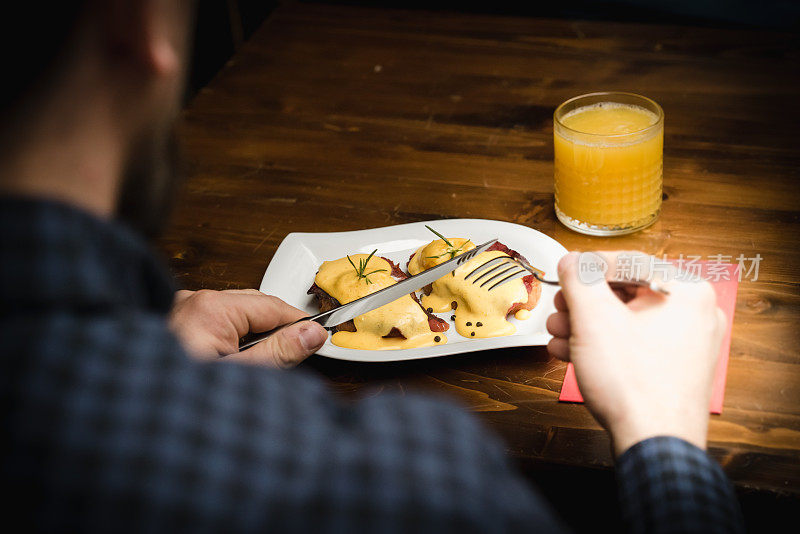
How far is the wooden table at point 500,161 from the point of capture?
3.63ft

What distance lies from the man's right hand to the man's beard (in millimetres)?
517

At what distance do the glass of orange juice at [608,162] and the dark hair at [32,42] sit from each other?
1.01m

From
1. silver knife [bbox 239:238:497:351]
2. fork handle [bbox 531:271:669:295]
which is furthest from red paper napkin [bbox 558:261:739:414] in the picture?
silver knife [bbox 239:238:497:351]

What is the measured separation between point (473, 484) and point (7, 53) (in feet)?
1.26

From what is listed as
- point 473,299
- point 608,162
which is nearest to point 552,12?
point 608,162

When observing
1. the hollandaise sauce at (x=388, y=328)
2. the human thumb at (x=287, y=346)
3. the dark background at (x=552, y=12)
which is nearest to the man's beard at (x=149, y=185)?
the human thumb at (x=287, y=346)

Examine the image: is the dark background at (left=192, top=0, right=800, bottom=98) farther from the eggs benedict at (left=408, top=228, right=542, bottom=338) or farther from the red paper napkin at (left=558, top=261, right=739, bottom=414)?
the red paper napkin at (left=558, top=261, right=739, bottom=414)

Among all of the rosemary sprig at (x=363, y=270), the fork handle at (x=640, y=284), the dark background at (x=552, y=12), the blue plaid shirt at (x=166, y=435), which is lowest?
the dark background at (x=552, y=12)

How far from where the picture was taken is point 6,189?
483 millimetres

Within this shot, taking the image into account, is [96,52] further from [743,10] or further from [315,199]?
[743,10]

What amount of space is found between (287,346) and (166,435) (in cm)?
69

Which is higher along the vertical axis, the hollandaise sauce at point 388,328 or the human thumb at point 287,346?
the human thumb at point 287,346

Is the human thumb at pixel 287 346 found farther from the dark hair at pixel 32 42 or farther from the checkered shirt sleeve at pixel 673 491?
the dark hair at pixel 32 42

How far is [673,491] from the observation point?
77 centimetres
